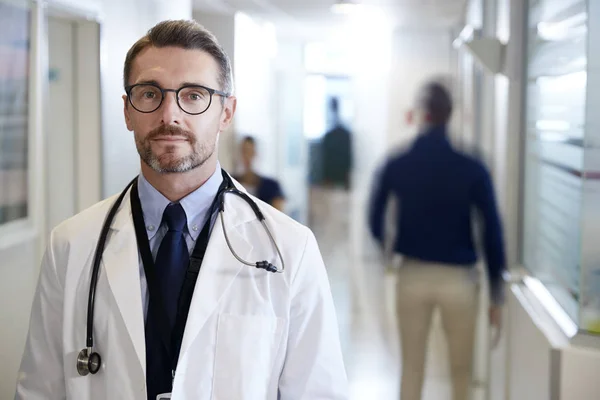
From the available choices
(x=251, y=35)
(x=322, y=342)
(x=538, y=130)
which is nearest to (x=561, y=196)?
(x=538, y=130)

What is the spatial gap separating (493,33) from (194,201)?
3.73 meters

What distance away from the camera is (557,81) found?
3115 millimetres

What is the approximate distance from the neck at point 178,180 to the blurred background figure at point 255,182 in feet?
9.68

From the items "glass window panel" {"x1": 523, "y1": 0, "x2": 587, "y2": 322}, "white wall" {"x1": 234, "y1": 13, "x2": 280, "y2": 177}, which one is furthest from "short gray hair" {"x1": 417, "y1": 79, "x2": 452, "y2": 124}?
"white wall" {"x1": 234, "y1": 13, "x2": 280, "y2": 177}

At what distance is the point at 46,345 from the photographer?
157 centimetres

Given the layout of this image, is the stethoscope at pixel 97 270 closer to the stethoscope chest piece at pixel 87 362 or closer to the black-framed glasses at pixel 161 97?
the stethoscope chest piece at pixel 87 362

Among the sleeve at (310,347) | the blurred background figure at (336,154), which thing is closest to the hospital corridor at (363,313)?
the blurred background figure at (336,154)

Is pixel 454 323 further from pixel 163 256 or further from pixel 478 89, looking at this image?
pixel 478 89

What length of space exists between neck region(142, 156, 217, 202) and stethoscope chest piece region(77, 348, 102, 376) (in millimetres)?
316

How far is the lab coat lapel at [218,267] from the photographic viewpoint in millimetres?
1480

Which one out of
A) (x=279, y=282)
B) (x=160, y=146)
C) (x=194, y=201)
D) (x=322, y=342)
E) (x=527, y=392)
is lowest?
(x=527, y=392)

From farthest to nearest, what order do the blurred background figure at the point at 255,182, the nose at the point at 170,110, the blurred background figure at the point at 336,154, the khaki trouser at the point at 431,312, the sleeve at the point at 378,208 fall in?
the blurred background figure at the point at 336,154 → the blurred background figure at the point at 255,182 → the sleeve at the point at 378,208 → the khaki trouser at the point at 431,312 → the nose at the point at 170,110

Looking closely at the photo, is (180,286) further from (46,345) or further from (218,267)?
(46,345)

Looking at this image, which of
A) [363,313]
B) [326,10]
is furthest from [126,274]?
[326,10]
